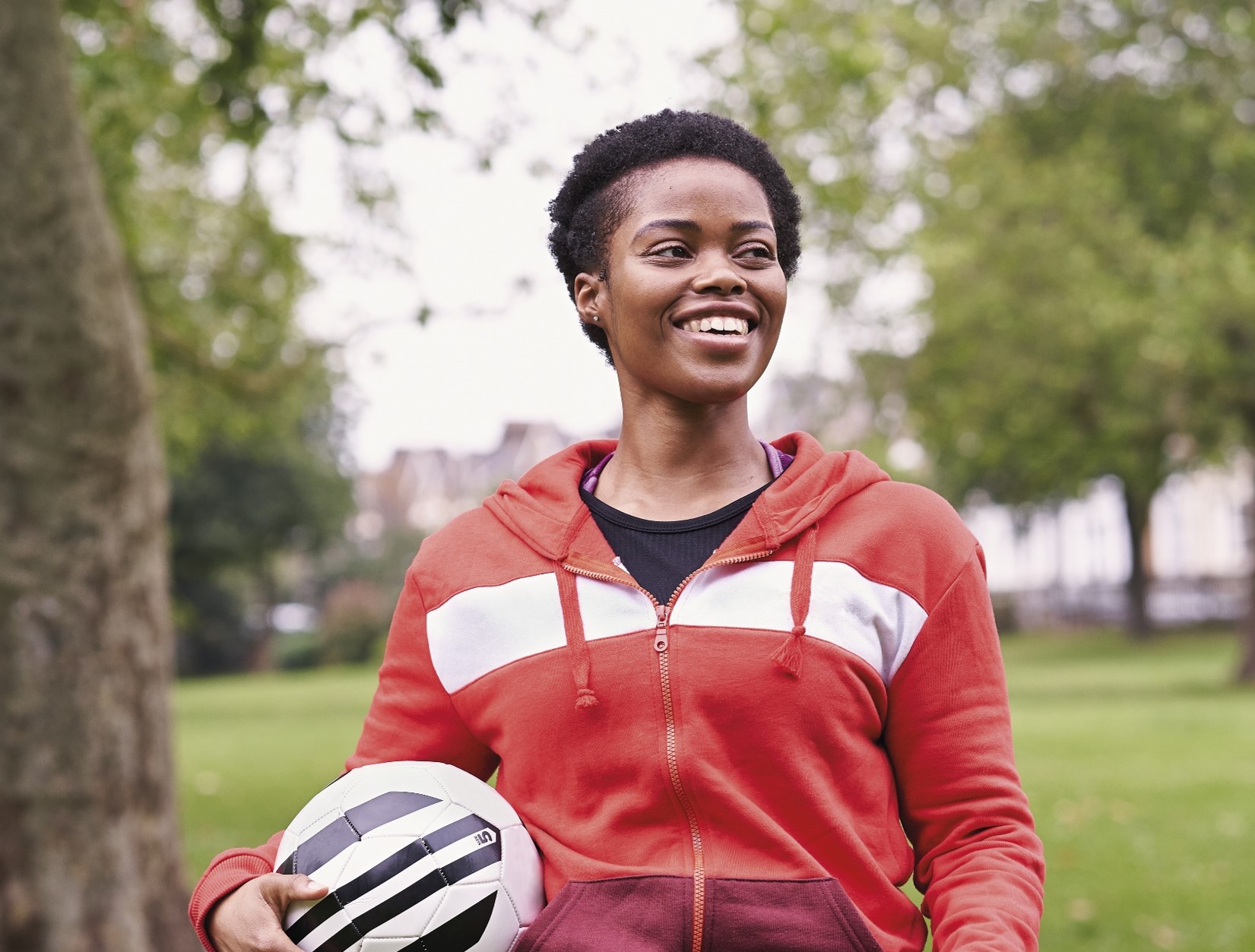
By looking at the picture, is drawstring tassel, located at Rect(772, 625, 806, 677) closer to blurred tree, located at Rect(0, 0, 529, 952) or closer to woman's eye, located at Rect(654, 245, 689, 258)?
woman's eye, located at Rect(654, 245, 689, 258)

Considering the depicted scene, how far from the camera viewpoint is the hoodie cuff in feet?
7.84

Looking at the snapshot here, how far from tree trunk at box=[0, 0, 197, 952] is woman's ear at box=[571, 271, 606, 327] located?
163 inches

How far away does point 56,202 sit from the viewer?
6137mm

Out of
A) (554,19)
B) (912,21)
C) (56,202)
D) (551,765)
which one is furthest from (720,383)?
(912,21)

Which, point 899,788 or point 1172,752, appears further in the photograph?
point 1172,752

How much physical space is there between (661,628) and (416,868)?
524 mm

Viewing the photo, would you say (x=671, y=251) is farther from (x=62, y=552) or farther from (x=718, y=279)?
(x=62, y=552)

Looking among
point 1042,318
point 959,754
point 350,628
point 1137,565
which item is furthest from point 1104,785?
point 350,628

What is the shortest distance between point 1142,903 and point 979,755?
745 cm

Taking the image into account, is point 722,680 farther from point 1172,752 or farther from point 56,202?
point 1172,752

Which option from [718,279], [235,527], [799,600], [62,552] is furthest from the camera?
[235,527]

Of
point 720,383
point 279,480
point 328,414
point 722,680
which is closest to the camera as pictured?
point 722,680

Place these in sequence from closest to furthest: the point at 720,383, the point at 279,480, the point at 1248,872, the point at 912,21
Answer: the point at 720,383
the point at 1248,872
the point at 912,21
the point at 279,480

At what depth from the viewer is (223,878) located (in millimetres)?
2412
